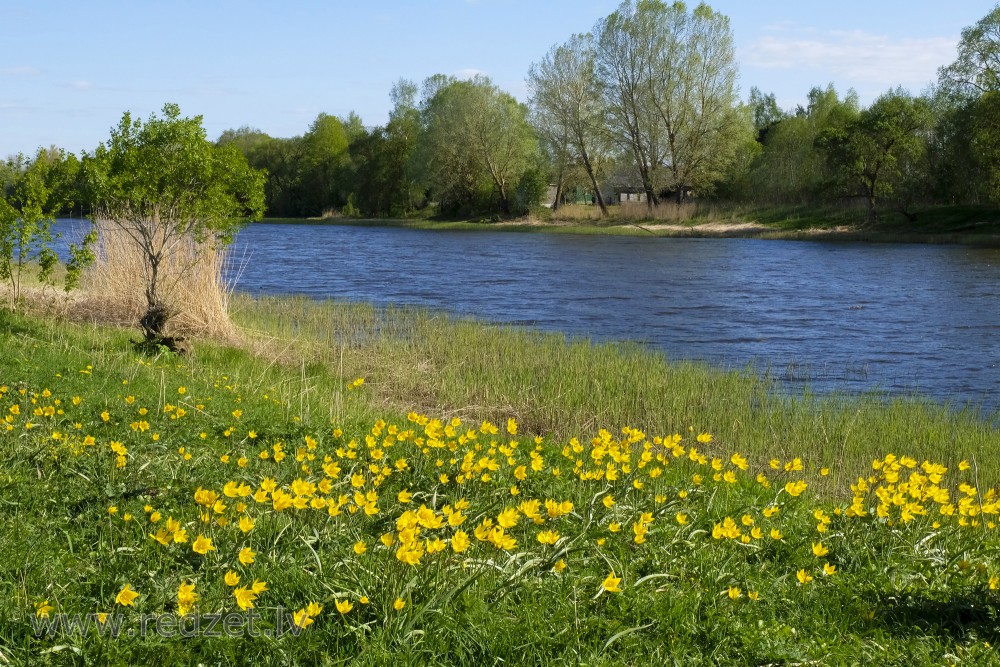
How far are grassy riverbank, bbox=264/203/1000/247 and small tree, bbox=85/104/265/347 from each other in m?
35.9

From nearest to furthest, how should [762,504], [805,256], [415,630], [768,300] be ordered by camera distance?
1. [415,630]
2. [762,504]
3. [768,300]
4. [805,256]

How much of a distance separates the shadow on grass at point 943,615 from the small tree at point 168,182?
374 inches

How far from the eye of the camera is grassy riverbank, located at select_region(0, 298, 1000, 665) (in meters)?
3.67

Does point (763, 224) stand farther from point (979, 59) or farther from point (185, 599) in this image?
point (185, 599)

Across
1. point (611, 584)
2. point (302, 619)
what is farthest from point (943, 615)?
point (302, 619)

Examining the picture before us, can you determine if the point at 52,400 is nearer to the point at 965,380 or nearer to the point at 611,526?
the point at 611,526

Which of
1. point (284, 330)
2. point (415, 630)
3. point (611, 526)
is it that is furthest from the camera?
point (284, 330)

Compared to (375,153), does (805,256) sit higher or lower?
lower

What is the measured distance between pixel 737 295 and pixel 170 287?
1533 centimetres

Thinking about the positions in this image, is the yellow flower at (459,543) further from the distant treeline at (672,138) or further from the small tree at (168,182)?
the distant treeline at (672,138)

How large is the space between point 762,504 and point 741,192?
2204 inches

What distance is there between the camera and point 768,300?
23.0m

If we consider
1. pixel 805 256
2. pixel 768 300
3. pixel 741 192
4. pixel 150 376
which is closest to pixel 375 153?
pixel 741 192

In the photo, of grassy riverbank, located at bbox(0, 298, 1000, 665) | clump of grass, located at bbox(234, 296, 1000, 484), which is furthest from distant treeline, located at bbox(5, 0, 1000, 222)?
grassy riverbank, located at bbox(0, 298, 1000, 665)
